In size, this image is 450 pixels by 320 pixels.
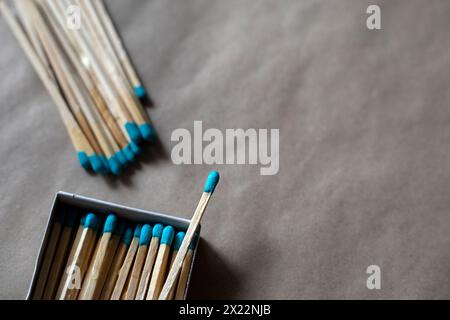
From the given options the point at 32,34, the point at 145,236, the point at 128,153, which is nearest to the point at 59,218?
the point at 145,236

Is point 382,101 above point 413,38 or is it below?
below

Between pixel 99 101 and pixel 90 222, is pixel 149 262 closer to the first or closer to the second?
pixel 90 222

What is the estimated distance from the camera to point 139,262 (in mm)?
1410

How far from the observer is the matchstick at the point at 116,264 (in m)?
1.39

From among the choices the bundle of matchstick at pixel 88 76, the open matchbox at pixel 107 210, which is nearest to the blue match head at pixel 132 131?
the bundle of matchstick at pixel 88 76

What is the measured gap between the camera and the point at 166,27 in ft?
6.23

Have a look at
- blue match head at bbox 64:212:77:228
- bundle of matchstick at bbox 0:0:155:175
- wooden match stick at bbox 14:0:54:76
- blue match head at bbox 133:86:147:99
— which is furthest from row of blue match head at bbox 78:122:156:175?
wooden match stick at bbox 14:0:54:76

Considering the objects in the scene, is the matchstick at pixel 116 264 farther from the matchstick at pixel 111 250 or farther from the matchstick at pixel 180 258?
the matchstick at pixel 180 258

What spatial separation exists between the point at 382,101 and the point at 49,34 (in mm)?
1177

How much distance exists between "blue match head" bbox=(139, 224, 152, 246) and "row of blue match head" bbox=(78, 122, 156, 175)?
0.94ft

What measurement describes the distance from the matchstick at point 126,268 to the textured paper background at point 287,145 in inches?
9.2
